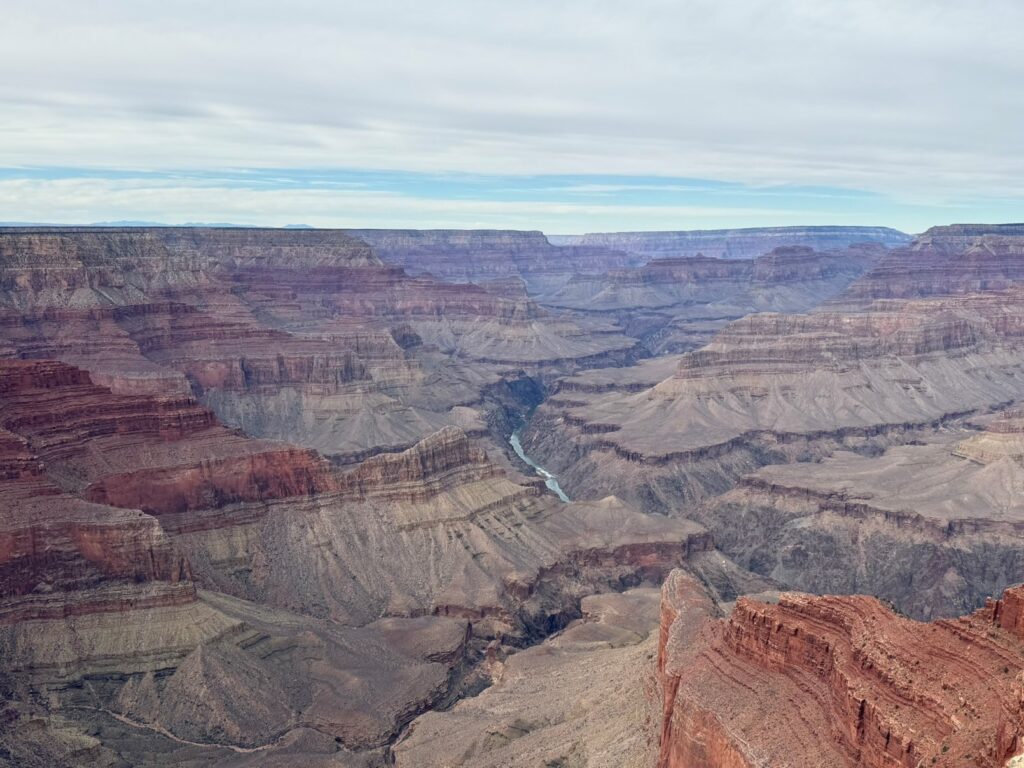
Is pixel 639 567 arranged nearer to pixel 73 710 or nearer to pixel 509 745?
pixel 509 745

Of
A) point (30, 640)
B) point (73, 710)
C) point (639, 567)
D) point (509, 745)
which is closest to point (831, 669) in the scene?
point (509, 745)

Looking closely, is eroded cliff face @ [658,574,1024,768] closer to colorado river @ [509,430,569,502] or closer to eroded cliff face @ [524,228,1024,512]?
eroded cliff face @ [524,228,1024,512]

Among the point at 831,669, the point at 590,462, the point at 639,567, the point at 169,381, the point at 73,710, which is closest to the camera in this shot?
the point at 831,669

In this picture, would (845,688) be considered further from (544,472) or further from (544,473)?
(544,472)

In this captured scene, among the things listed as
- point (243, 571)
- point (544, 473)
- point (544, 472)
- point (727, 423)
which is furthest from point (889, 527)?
point (243, 571)

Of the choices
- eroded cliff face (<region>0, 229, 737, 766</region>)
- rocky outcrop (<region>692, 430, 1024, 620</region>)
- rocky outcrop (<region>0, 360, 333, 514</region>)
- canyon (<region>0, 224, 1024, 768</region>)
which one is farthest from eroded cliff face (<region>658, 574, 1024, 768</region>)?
rocky outcrop (<region>692, 430, 1024, 620</region>)

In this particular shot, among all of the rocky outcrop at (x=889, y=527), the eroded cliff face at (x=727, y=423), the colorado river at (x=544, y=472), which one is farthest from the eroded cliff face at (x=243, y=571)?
the eroded cliff face at (x=727, y=423)

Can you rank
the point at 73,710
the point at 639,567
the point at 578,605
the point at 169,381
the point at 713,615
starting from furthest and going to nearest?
the point at 169,381
the point at 639,567
the point at 578,605
the point at 73,710
the point at 713,615
